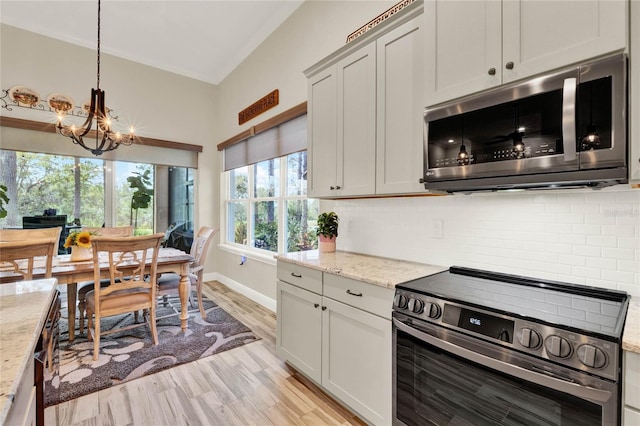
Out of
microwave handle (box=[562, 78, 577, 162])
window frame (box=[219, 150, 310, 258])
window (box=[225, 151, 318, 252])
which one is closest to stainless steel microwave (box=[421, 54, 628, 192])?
microwave handle (box=[562, 78, 577, 162])

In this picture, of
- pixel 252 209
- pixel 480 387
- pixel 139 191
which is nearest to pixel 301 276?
pixel 480 387

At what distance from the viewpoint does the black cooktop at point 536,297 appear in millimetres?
1027

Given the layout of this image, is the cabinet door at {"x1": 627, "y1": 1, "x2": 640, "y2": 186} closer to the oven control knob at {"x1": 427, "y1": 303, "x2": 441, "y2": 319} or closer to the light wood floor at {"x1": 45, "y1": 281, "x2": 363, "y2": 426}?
the oven control knob at {"x1": 427, "y1": 303, "x2": 441, "y2": 319}

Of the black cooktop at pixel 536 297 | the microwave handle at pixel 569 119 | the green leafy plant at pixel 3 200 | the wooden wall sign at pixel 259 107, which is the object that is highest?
the wooden wall sign at pixel 259 107

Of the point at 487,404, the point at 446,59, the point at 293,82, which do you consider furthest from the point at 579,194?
the point at 293,82

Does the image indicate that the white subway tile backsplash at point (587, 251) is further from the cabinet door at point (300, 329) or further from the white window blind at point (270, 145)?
the white window blind at point (270, 145)

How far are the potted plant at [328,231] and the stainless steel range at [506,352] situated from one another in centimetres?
105

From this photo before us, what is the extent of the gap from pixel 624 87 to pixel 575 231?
658 mm

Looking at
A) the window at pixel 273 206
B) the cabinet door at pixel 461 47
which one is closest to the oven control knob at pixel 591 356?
the cabinet door at pixel 461 47

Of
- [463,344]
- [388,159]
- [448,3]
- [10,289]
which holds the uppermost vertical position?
[448,3]

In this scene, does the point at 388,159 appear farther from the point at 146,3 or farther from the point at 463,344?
the point at 146,3

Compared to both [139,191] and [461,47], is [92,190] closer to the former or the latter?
[139,191]

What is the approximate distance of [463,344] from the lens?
47.6 inches

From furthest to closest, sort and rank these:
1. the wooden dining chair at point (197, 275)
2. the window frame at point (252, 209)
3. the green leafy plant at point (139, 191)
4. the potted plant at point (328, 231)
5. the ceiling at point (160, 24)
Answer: the green leafy plant at point (139, 191) < the window frame at point (252, 209) < the ceiling at point (160, 24) < the wooden dining chair at point (197, 275) < the potted plant at point (328, 231)
